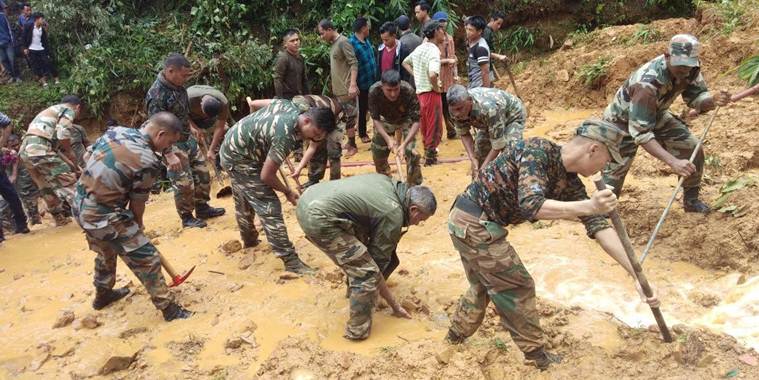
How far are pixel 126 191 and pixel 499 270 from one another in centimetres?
271

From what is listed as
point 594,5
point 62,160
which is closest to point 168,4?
point 62,160

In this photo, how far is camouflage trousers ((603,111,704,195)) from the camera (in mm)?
4505

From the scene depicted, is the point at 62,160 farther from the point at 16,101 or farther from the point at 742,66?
the point at 742,66

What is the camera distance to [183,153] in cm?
593

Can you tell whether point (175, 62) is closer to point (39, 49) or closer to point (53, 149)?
point (53, 149)

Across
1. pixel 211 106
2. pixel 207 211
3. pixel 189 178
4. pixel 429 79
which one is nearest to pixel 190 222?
pixel 207 211

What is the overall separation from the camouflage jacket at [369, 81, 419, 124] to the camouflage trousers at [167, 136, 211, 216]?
2.02 meters

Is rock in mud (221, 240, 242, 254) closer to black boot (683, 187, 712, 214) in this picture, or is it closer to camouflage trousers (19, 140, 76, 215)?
camouflage trousers (19, 140, 76, 215)

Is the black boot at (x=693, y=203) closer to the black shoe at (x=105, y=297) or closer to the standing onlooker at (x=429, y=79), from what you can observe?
the standing onlooker at (x=429, y=79)

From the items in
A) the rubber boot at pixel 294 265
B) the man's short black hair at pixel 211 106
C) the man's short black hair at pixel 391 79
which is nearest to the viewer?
the rubber boot at pixel 294 265

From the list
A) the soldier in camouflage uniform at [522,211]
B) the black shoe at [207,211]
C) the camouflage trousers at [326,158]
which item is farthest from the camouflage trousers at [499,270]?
the black shoe at [207,211]

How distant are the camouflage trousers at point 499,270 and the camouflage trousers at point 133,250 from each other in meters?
2.36

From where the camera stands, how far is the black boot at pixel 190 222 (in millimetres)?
6324

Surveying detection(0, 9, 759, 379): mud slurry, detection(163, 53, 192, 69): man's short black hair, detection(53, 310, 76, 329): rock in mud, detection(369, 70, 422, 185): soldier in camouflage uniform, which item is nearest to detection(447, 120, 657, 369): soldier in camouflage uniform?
detection(0, 9, 759, 379): mud slurry
